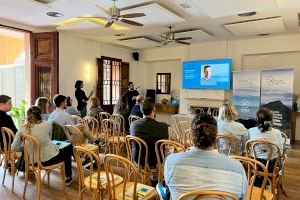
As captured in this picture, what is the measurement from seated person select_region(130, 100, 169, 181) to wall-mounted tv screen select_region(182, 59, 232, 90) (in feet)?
15.8

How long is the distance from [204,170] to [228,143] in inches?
68.5

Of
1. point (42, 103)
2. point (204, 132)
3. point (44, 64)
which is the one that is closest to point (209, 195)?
point (204, 132)

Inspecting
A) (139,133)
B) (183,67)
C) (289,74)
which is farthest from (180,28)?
(139,133)

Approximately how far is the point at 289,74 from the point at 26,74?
6538mm

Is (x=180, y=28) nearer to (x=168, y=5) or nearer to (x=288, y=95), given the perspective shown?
(x=168, y=5)

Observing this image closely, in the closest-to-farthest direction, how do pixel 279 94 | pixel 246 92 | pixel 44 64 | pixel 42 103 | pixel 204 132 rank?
pixel 204 132 < pixel 42 103 < pixel 44 64 < pixel 279 94 < pixel 246 92

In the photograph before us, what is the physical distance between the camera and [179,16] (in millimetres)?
4762

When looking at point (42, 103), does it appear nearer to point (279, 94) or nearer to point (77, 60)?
point (77, 60)

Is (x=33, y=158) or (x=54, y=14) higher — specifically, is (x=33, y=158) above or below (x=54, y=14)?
below

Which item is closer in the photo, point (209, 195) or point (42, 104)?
point (209, 195)

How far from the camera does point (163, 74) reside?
9.07m

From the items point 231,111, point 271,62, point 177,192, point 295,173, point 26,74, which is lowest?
point 295,173

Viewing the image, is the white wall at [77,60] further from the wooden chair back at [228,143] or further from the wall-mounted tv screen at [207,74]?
the wooden chair back at [228,143]

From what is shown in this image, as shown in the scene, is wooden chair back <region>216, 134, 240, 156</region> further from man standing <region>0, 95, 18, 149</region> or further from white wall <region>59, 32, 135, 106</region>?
white wall <region>59, 32, 135, 106</region>
